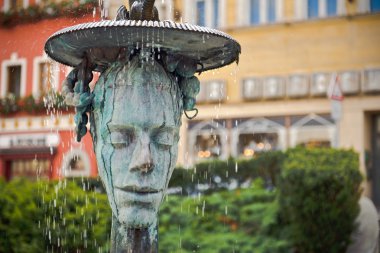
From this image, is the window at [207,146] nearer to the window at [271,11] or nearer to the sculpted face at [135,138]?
the window at [271,11]

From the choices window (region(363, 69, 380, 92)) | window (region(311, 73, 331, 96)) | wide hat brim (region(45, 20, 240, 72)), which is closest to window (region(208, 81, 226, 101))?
window (region(311, 73, 331, 96))

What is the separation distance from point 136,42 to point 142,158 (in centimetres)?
52

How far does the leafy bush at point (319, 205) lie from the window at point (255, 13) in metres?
9.90

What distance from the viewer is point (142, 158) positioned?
104 inches

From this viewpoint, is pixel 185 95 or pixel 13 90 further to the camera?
pixel 13 90

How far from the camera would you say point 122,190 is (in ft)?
8.90

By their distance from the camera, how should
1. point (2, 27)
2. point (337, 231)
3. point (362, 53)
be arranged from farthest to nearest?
1. point (2, 27)
2. point (362, 53)
3. point (337, 231)

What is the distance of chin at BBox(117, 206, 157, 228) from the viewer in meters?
2.71

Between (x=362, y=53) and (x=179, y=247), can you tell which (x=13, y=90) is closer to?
(x=362, y=53)

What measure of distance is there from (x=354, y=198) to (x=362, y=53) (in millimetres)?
8744

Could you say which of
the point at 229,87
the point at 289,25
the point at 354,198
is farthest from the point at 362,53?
the point at 354,198

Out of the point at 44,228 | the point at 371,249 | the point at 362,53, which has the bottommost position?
the point at 371,249

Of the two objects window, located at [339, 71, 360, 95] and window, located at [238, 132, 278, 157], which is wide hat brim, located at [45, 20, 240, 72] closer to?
window, located at [339, 71, 360, 95]

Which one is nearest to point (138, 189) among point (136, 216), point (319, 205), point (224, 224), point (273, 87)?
point (136, 216)
